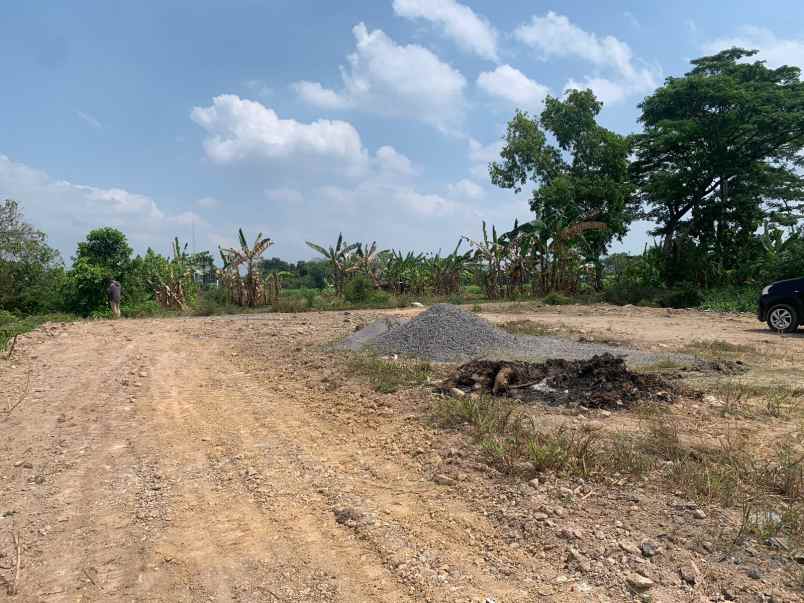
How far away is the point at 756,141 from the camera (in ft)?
72.3

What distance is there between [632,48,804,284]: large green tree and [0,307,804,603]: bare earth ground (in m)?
19.0

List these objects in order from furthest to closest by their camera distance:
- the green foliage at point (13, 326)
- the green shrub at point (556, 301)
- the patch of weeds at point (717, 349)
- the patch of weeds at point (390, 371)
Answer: the green shrub at point (556, 301), the green foliage at point (13, 326), the patch of weeds at point (717, 349), the patch of weeds at point (390, 371)

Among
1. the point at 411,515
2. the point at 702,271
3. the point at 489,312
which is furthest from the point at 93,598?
the point at 702,271

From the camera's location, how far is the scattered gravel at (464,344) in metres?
8.63

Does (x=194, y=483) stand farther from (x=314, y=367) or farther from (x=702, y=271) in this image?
(x=702, y=271)

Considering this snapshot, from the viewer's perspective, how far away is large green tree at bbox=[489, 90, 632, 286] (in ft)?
84.3

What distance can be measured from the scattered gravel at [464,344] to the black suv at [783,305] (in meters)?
4.52

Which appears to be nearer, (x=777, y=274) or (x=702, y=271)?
(x=777, y=274)

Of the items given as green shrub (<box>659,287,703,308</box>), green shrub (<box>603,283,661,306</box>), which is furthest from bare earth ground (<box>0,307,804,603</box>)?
green shrub (<box>603,283,661,306</box>)

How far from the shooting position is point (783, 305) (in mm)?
11383

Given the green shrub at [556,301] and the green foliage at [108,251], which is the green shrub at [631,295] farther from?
the green foliage at [108,251]

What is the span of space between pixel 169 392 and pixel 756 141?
24.3 m

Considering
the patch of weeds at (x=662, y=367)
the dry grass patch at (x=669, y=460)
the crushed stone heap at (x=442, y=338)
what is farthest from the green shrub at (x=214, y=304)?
the dry grass patch at (x=669, y=460)

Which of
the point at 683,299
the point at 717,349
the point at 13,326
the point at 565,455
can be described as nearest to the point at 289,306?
the point at 13,326
